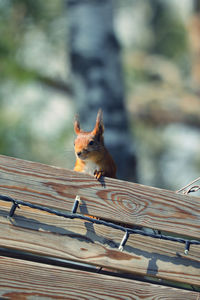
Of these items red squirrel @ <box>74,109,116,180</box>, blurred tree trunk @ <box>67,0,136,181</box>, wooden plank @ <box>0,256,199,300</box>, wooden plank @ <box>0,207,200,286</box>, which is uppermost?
blurred tree trunk @ <box>67,0,136,181</box>

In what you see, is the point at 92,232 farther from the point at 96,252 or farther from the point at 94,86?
the point at 94,86

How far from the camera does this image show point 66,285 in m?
1.76

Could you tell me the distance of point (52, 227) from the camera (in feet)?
5.94

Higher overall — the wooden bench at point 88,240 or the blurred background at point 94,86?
the blurred background at point 94,86

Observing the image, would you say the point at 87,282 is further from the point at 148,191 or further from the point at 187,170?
the point at 187,170

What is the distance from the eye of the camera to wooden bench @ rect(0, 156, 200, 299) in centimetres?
176

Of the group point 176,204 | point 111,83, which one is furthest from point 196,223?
point 111,83

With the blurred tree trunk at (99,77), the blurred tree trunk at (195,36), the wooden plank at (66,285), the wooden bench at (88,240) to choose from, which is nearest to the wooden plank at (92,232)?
the wooden bench at (88,240)

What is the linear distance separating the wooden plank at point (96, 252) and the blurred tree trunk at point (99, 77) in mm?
2664

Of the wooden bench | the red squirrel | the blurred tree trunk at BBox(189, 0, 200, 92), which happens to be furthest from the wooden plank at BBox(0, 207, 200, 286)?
the blurred tree trunk at BBox(189, 0, 200, 92)

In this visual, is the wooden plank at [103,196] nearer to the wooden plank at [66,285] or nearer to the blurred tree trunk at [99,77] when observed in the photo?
the wooden plank at [66,285]

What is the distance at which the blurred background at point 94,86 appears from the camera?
15.2ft

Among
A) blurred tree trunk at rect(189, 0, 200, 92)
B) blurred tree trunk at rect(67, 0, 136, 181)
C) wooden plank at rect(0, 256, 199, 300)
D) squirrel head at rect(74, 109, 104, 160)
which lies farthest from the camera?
blurred tree trunk at rect(189, 0, 200, 92)

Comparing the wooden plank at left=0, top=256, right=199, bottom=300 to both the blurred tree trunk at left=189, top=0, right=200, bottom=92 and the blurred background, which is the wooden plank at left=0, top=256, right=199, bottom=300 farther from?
the blurred tree trunk at left=189, top=0, right=200, bottom=92
